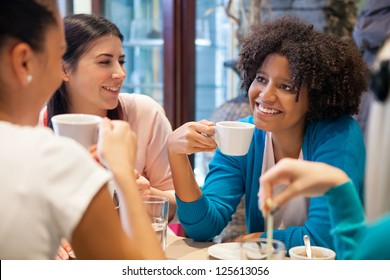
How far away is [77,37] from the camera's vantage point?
75.0 inches

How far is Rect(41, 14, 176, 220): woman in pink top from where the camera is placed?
1.88 m

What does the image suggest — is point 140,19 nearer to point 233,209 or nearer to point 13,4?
point 233,209

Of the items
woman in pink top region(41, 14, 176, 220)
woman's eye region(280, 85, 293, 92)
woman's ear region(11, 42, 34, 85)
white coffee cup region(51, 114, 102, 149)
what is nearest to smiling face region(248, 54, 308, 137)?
woman's eye region(280, 85, 293, 92)

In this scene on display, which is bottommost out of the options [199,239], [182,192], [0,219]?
[199,239]

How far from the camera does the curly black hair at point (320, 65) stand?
1.70 meters

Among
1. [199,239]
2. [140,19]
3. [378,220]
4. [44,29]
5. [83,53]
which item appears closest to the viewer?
[378,220]

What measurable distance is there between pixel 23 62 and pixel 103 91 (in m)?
0.96

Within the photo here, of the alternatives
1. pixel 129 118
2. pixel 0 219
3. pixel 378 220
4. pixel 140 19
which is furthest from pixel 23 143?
pixel 140 19

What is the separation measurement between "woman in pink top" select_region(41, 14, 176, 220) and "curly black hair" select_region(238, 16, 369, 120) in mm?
484

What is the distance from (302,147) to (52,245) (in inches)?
42.0

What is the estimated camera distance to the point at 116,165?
3.10 feet

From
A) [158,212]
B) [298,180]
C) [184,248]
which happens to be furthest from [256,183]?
[298,180]

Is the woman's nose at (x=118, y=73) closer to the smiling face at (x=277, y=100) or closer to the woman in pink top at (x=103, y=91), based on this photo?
the woman in pink top at (x=103, y=91)

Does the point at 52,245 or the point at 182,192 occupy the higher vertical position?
the point at 52,245
